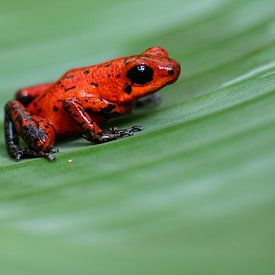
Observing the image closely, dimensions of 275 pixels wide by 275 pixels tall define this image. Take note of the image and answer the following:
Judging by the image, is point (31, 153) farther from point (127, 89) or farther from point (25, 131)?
point (127, 89)

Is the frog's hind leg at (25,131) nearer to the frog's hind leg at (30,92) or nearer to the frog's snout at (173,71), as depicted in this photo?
the frog's hind leg at (30,92)

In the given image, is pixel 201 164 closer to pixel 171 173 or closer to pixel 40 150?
pixel 171 173

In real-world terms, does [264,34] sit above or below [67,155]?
above

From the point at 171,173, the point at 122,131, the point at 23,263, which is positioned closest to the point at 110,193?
the point at 171,173

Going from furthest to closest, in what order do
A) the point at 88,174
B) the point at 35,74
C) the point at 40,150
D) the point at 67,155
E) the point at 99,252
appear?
the point at 35,74 → the point at 40,150 → the point at 67,155 → the point at 88,174 → the point at 99,252

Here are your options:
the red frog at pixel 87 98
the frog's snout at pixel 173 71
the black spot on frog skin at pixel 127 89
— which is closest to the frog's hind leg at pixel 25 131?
the red frog at pixel 87 98

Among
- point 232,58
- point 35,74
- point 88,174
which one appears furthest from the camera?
point 35,74

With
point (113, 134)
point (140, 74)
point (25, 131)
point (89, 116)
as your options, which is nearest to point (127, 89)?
point (140, 74)
